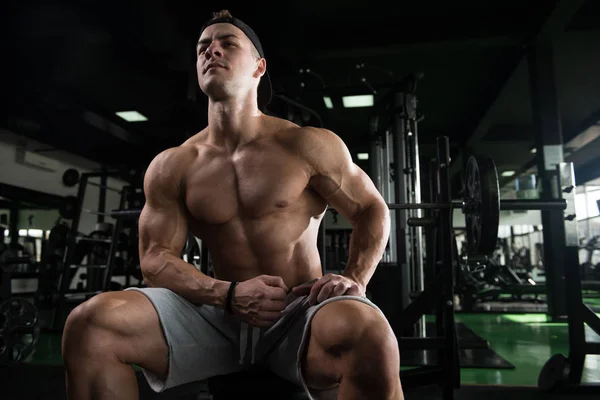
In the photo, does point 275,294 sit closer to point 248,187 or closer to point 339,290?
point 339,290

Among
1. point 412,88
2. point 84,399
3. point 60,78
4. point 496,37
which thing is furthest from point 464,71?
point 84,399

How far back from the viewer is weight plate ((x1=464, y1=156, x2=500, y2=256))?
5.39ft

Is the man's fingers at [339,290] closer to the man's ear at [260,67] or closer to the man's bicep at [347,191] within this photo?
the man's bicep at [347,191]

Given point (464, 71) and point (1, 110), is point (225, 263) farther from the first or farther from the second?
point (1, 110)

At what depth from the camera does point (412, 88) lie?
3.36 metres

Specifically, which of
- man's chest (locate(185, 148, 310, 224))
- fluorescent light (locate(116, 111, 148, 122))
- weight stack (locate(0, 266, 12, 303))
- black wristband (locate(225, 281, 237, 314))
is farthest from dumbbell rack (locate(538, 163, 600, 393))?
fluorescent light (locate(116, 111, 148, 122))

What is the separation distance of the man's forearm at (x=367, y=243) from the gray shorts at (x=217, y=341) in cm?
16

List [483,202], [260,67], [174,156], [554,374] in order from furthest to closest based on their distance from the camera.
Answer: [554,374] → [483,202] → [260,67] → [174,156]

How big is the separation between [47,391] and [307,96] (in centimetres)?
442

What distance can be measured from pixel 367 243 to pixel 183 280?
42cm

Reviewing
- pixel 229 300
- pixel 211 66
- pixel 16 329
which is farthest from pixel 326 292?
pixel 16 329

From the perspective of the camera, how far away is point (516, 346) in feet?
10.6

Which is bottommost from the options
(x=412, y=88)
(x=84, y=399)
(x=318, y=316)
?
(x=84, y=399)

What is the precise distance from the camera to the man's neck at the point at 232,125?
119 cm
